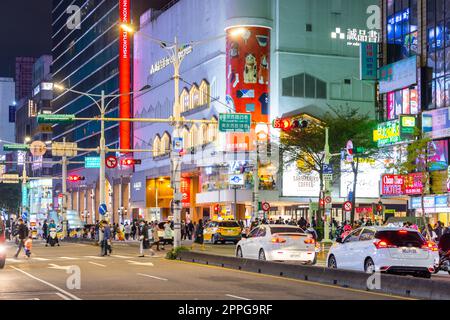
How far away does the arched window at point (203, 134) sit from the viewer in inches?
3550

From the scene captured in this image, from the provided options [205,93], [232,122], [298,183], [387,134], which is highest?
[205,93]

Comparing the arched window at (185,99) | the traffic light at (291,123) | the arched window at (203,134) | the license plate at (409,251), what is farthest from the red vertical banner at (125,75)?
the license plate at (409,251)

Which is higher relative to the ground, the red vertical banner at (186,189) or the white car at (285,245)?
the red vertical banner at (186,189)

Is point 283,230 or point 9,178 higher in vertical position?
point 9,178

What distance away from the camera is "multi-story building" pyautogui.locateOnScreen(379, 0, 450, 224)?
193ft

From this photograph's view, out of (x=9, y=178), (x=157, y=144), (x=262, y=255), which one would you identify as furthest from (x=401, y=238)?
(x=157, y=144)

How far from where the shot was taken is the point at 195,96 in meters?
93.3

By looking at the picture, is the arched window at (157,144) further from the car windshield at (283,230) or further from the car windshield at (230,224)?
the car windshield at (283,230)

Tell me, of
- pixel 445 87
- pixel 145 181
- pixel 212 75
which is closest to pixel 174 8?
pixel 212 75

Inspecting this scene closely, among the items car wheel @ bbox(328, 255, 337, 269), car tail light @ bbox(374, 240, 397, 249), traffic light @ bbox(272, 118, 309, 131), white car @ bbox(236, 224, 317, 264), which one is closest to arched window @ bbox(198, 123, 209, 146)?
traffic light @ bbox(272, 118, 309, 131)

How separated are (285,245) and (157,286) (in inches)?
387

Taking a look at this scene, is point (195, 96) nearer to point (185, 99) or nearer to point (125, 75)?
point (185, 99)

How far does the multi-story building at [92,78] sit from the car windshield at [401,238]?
281ft
